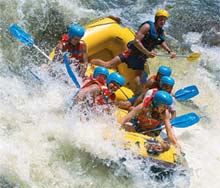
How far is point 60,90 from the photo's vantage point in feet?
18.2

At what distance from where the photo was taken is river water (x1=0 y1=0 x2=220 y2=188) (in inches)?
181

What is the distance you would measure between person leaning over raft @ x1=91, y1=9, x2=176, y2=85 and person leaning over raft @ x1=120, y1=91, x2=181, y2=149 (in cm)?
115

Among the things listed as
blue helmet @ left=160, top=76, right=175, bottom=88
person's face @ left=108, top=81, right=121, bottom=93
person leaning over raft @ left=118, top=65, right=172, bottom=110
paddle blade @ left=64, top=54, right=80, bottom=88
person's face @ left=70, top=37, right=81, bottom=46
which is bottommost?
person leaning over raft @ left=118, top=65, right=172, bottom=110

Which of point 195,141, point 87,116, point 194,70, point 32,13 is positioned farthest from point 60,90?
point 194,70

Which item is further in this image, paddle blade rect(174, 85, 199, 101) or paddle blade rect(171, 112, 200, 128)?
paddle blade rect(174, 85, 199, 101)

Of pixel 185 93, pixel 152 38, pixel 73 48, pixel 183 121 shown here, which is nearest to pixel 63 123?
pixel 73 48

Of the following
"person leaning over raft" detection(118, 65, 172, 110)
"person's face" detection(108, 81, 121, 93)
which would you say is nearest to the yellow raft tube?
"person leaning over raft" detection(118, 65, 172, 110)

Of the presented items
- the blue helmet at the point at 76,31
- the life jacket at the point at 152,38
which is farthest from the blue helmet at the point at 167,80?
the blue helmet at the point at 76,31

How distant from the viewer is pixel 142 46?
5.91 metres

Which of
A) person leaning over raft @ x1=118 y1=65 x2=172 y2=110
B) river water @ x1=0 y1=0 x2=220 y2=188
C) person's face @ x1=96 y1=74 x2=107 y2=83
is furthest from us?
person leaning over raft @ x1=118 y1=65 x2=172 y2=110

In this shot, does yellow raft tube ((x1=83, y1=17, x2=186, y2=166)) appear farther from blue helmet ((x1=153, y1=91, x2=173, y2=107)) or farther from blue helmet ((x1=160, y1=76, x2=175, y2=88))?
blue helmet ((x1=153, y1=91, x2=173, y2=107))

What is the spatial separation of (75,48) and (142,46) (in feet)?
2.60

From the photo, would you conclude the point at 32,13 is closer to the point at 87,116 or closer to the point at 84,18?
the point at 84,18

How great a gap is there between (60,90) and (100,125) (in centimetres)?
91
